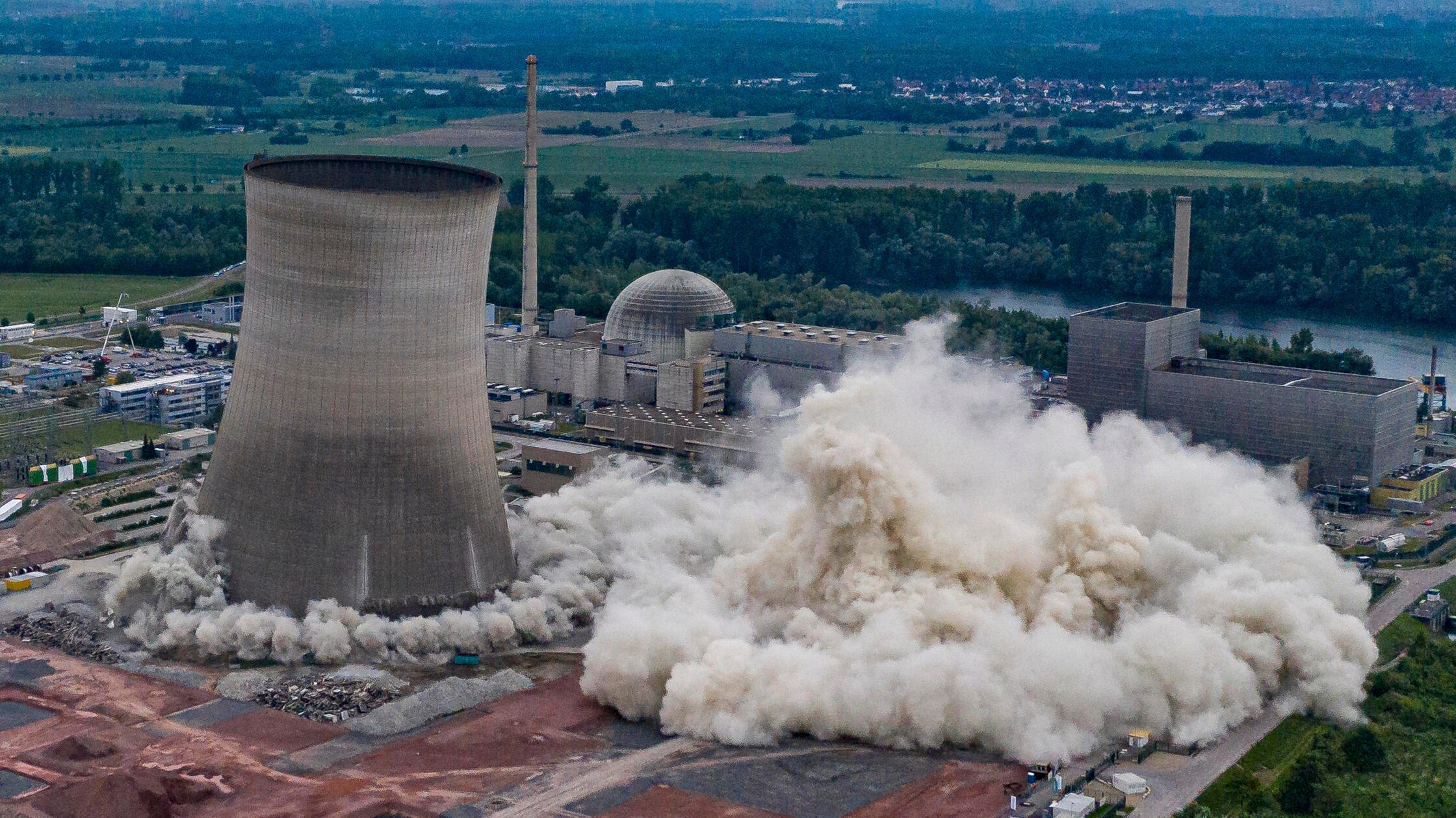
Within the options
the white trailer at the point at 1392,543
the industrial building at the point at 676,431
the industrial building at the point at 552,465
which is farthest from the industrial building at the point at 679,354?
the white trailer at the point at 1392,543

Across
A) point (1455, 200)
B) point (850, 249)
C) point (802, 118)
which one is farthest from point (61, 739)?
point (802, 118)

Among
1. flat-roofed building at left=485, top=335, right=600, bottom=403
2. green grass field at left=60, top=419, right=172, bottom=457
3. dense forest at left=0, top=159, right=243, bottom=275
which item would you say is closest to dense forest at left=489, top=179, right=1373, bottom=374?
flat-roofed building at left=485, top=335, right=600, bottom=403

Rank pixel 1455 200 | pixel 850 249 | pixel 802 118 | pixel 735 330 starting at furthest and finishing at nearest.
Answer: pixel 802 118
pixel 1455 200
pixel 850 249
pixel 735 330

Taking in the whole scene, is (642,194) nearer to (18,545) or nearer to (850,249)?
(850,249)

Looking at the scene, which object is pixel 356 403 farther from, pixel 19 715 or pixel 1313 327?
pixel 1313 327

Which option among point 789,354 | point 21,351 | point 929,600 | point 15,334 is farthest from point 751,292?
point 929,600

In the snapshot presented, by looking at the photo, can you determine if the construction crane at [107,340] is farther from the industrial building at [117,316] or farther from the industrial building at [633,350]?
the industrial building at [633,350]
